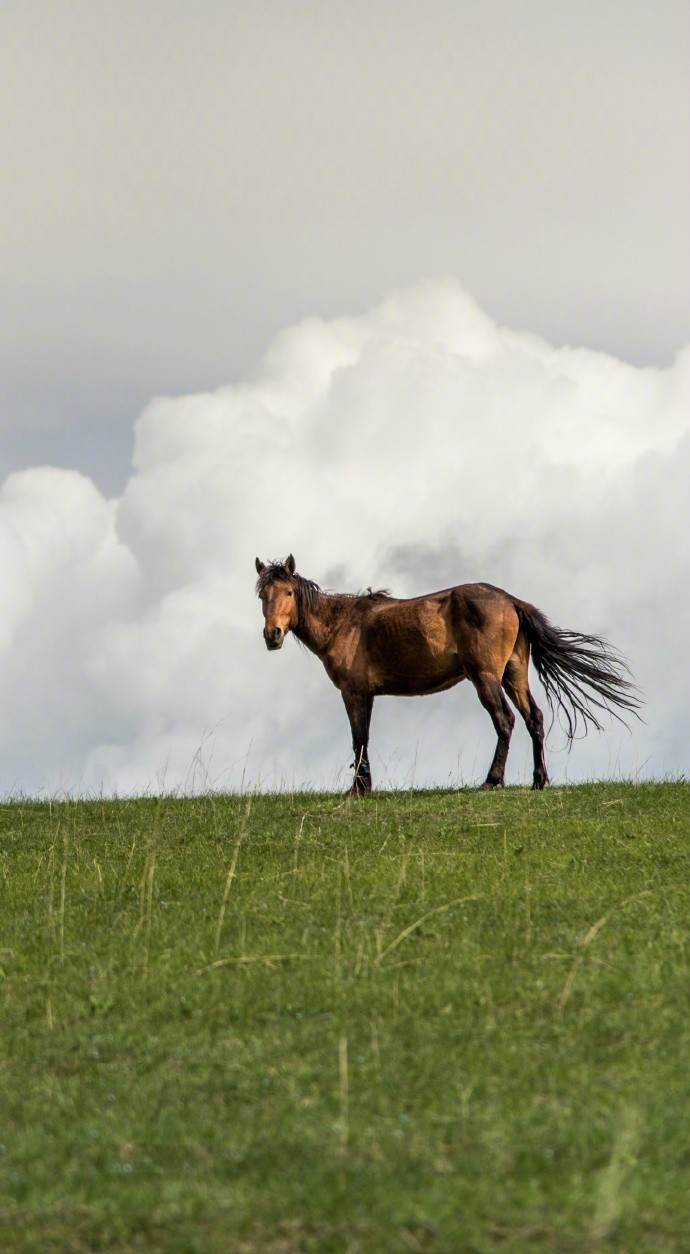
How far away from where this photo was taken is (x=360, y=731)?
17969 millimetres

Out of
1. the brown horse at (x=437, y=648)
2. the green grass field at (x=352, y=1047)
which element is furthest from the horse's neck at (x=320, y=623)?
the green grass field at (x=352, y=1047)

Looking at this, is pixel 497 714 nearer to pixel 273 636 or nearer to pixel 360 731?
pixel 360 731

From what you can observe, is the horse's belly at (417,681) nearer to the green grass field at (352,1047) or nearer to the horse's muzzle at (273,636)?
the horse's muzzle at (273,636)

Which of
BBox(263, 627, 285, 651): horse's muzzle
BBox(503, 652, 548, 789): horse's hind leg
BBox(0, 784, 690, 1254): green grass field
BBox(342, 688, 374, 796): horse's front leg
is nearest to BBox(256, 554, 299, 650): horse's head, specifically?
BBox(263, 627, 285, 651): horse's muzzle

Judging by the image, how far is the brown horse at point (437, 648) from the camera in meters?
17.5

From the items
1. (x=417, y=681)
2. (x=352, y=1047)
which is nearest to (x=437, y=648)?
(x=417, y=681)

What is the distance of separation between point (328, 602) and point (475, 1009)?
413 inches

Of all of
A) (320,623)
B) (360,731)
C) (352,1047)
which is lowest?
(352,1047)

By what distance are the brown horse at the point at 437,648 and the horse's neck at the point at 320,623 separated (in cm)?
1

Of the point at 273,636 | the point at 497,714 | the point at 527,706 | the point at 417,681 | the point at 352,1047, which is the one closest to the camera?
the point at 352,1047

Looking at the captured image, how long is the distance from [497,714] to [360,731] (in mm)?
1912

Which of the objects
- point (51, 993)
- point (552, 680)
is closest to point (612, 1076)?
point (51, 993)

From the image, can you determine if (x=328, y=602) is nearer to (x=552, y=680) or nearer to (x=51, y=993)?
(x=552, y=680)

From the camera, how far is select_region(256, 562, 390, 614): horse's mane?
17906 millimetres
